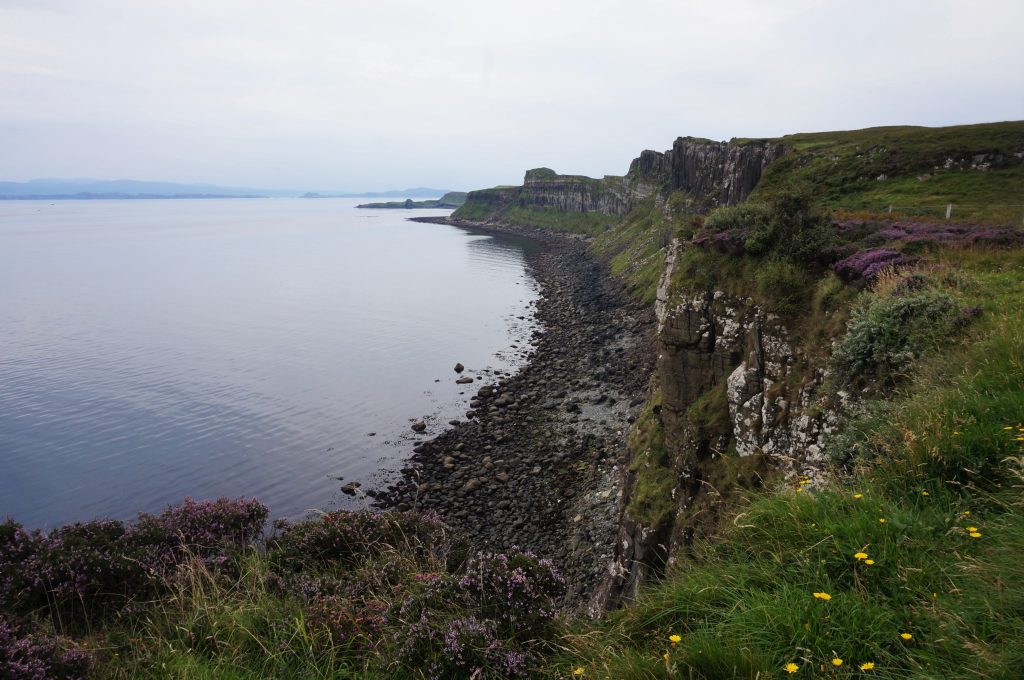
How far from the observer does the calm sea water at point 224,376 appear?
112ft

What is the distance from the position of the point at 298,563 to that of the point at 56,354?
64691mm

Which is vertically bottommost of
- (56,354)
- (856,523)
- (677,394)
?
(56,354)

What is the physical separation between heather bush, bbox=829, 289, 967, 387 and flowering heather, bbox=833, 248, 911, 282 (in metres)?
2.99

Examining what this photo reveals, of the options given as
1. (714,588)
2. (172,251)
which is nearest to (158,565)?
(714,588)

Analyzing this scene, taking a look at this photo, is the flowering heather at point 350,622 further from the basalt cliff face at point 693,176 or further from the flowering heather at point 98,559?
the basalt cliff face at point 693,176

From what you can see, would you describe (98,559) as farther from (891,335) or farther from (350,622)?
(891,335)

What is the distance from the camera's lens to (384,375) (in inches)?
2157

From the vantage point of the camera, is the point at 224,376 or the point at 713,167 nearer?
the point at 224,376

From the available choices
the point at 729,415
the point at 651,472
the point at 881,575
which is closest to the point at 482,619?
the point at 881,575

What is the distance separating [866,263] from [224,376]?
5398cm

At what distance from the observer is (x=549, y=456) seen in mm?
36156

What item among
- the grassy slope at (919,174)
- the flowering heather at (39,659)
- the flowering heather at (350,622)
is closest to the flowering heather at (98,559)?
the flowering heather at (39,659)

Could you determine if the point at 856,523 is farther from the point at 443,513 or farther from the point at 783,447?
the point at 443,513

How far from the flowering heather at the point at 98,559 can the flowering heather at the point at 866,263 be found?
63.6ft
